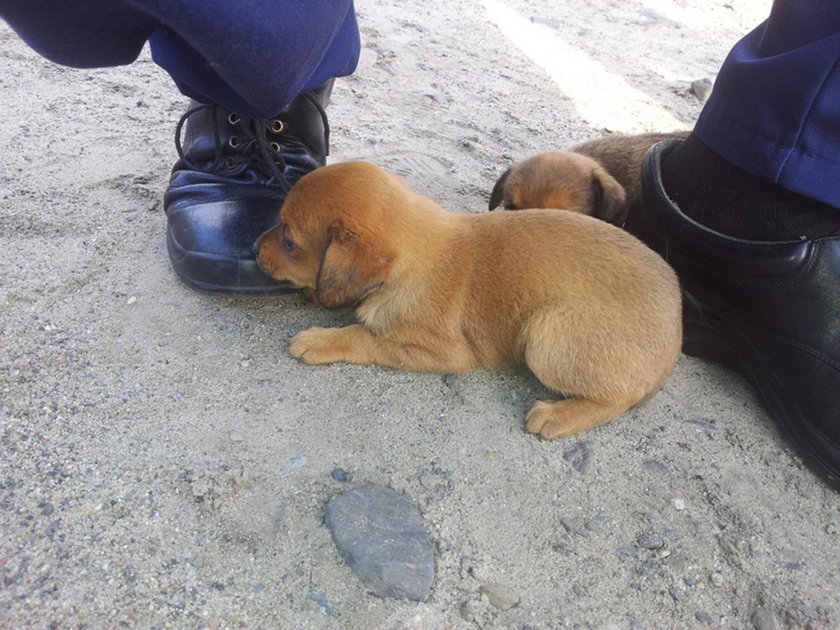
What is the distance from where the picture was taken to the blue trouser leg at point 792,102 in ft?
6.61

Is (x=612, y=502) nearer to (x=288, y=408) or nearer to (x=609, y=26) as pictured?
(x=288, y=408)

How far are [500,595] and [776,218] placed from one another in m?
1.40

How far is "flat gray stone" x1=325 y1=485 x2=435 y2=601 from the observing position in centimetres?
172

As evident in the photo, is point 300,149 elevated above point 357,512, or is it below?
above

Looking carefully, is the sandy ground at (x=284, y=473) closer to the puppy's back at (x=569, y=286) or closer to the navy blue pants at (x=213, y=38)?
the puppy's back at (x=569, y=286)

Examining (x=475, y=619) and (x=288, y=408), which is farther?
(x=288, y=408)

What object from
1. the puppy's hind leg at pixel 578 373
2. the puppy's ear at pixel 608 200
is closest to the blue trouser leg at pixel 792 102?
the puppy's hind leg at pixel 578 373

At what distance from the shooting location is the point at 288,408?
2.20m

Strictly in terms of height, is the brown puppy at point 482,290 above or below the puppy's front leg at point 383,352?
above

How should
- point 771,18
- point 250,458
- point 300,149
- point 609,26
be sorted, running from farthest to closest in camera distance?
point 609,26 < point 300,149 < point 771,18 < point 250,458

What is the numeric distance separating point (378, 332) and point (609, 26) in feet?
16.4

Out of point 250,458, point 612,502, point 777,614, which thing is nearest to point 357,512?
point 250,458

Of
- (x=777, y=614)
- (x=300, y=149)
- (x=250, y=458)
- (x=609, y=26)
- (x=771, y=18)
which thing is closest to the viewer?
(x=777, y=614)

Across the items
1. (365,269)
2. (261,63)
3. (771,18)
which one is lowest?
(365,269)
